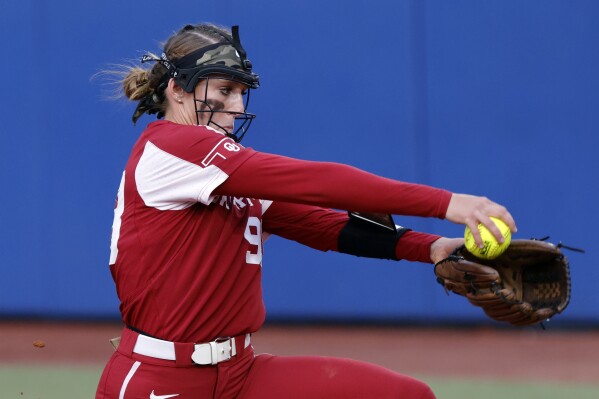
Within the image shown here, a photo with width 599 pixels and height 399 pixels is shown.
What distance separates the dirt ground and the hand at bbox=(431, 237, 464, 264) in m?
3.53

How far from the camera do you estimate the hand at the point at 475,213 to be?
317 cm

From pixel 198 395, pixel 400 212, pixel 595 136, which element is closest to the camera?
pixel 400 212

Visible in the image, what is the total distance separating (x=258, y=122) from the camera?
9117 millimetres

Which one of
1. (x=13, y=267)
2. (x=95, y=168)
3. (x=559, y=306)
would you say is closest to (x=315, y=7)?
(x=95, y=168)

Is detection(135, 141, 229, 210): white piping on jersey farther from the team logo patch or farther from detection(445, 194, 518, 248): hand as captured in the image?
detection(445, 194, 518, 248): hand

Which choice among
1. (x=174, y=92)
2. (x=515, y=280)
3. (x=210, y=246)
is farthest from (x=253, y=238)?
(x=515, y=280)

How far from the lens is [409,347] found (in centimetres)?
838

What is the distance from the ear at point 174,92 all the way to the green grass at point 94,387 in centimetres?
312

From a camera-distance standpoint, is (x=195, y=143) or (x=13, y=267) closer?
(x=195, y=143)

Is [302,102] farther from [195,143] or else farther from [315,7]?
[195,143]

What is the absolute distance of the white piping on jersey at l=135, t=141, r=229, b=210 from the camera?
134 inches

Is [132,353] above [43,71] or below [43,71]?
below

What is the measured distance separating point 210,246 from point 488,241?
3.14 feet

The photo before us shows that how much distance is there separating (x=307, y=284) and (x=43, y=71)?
10.1ft
